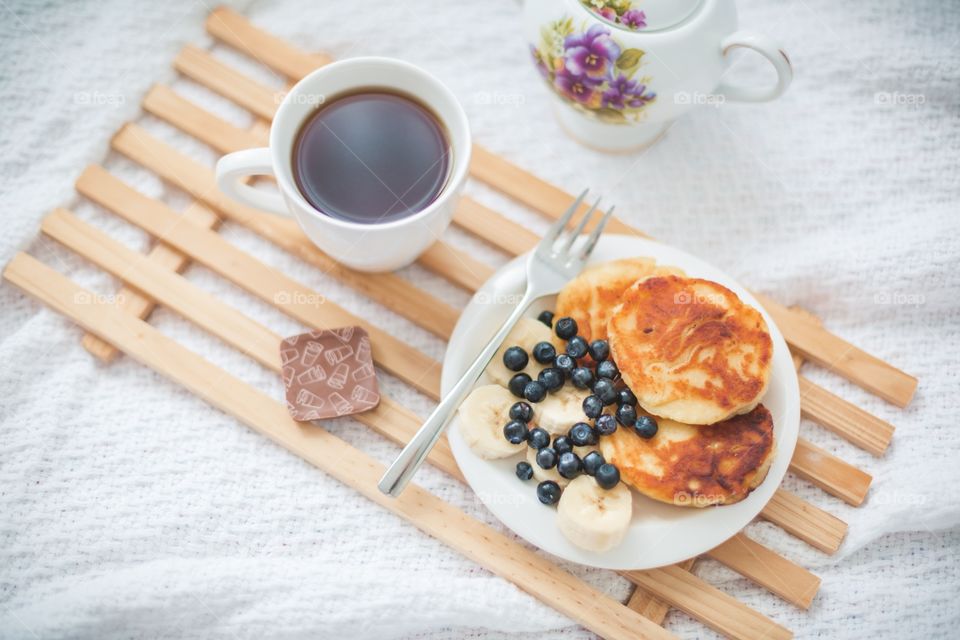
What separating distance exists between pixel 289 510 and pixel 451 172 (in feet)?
1.89

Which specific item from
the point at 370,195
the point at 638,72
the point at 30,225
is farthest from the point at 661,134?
the point at 30,225

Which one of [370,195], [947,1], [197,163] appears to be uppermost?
[947,1]

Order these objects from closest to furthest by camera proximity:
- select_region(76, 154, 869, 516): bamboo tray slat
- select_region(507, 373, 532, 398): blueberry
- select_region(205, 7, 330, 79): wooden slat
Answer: select_region(507, 373, 532, 398): blueberry < select_region(76, 154, 869, 516): bamboo tray slat < select_region(205, 7, 330, 79): wooden slat

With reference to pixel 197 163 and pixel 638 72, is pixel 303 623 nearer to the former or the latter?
pixel 197 163

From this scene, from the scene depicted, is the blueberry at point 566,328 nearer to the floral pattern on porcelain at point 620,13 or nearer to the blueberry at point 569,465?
the blueberry at point 569,465

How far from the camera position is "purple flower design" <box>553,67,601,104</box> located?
1.09 meters

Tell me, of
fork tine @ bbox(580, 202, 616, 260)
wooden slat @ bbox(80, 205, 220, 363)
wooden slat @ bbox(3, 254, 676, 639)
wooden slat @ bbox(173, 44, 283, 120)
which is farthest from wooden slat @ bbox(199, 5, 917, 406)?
wooden slat @ bbox(3, 254, 676, 639)

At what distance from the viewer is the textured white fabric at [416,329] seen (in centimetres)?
112

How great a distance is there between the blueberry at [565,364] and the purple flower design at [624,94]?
1.27ft

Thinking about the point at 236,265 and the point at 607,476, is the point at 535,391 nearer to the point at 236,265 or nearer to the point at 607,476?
the point at 607,476

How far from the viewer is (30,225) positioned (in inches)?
48.0

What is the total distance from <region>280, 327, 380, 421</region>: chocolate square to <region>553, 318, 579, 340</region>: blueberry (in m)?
0.30

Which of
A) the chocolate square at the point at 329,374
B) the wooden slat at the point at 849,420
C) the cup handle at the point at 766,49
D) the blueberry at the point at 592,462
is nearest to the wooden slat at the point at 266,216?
the chocolate square at the point at 329,374

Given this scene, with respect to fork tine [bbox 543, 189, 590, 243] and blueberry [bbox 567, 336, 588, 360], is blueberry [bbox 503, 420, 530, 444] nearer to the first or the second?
blueberry [bbox 567, 336, 588, 360]
